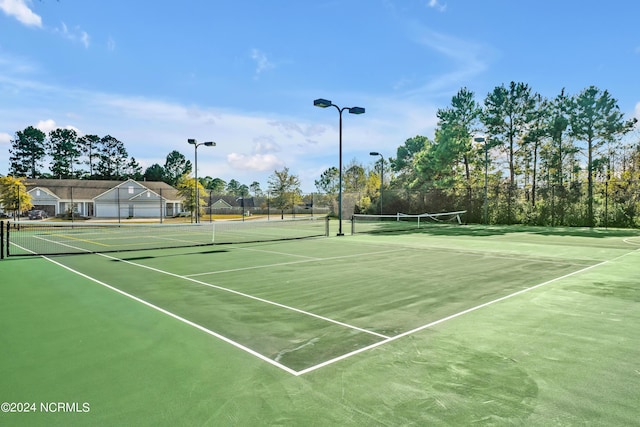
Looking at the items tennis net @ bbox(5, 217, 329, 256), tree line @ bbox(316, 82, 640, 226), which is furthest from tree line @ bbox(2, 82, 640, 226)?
tennis net @ bbox(5, 217, 329, 256)

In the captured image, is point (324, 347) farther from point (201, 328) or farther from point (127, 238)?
point (127, 238)

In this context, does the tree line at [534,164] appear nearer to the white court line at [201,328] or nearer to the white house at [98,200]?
the white court line at [201,328]

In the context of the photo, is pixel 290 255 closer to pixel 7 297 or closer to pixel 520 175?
pixel 7 297

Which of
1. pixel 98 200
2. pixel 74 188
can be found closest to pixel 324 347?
pixel 98 200

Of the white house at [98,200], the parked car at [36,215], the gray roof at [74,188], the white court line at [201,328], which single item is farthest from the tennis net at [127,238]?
the gray roof at [74,188]

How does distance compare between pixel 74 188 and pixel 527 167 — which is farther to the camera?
pixel 74 188

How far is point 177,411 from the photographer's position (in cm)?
318

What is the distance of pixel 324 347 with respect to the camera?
466cm

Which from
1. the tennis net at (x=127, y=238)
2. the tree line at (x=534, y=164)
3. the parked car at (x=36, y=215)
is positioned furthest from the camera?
the parked car at (x=36, y=215)

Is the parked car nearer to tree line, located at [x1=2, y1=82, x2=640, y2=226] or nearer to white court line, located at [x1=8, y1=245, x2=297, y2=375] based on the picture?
tree line, located at [x1=2, y1=82, x2=640, y2=226]

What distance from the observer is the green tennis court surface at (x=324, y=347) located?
127 inches

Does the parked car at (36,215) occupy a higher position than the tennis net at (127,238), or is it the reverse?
the parked car at (36,215)

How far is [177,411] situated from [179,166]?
130945 mm

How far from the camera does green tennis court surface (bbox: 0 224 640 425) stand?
10.6 ft
